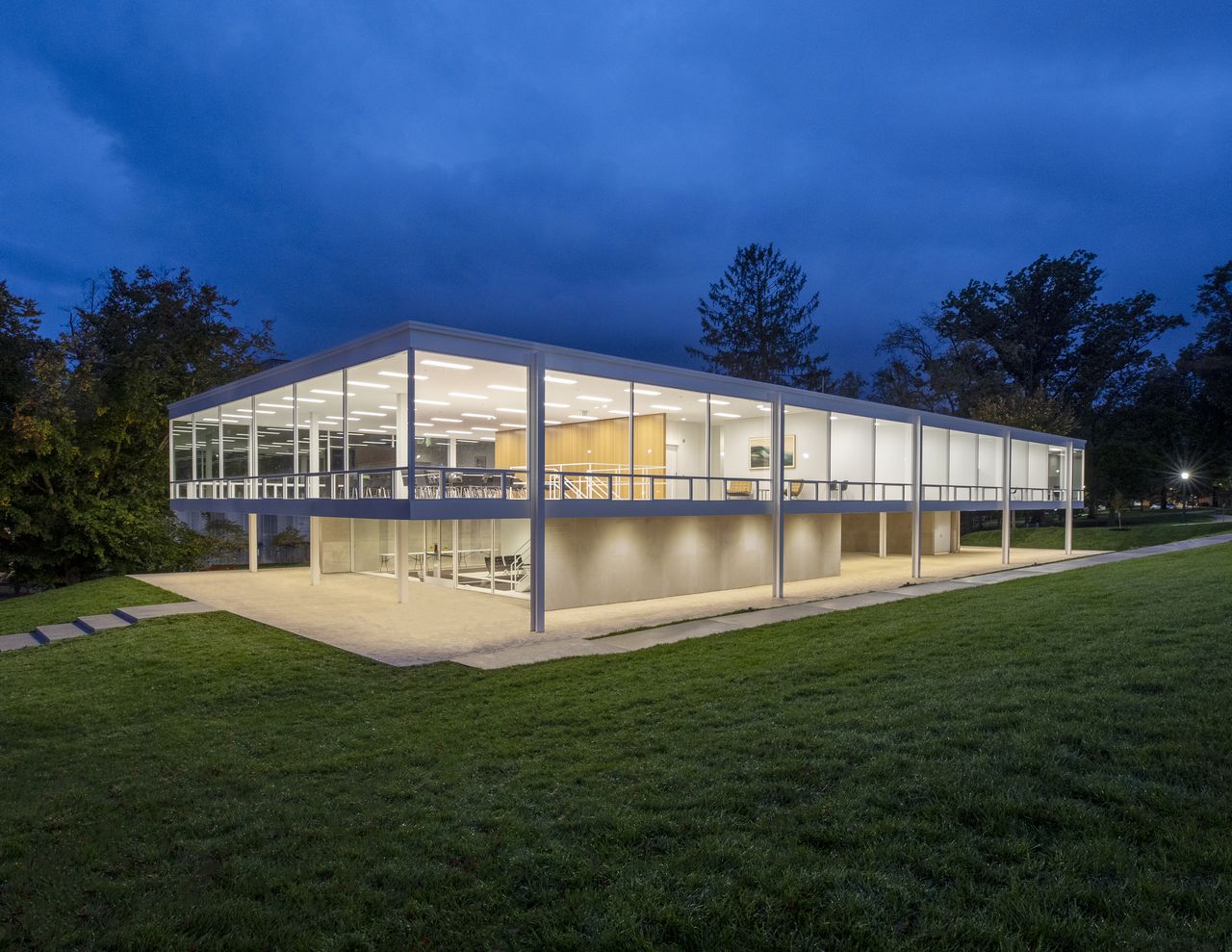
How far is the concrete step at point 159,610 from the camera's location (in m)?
13.9

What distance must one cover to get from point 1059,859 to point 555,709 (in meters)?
4.88

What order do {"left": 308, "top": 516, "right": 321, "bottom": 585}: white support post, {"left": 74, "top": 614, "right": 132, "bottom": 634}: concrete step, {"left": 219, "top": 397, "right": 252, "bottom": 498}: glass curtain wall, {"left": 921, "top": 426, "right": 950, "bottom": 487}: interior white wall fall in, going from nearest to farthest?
{"left": 74, "top": 614, "right": 132, "bottom": 634}: concrete step → {"left": 308, "top": 516, "right": 321, "bottom": 585}: white support post → {"left": 219, "top": 397, "right": 252, "bottom": 498}: glass curtain wall → {"left": 921, "top": 426, "right": 950, "bottom": 487}: interior white wall

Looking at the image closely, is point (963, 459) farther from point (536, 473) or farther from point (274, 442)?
point (274, 442)

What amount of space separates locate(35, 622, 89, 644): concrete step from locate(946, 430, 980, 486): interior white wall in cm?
2586

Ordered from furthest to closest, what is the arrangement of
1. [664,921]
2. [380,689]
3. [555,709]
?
[380,689], [555,709], [664,921]

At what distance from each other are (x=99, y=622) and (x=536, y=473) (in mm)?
8457

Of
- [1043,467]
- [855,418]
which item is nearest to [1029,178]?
[1043,467]

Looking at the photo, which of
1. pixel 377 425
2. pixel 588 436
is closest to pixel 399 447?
pixel 588 436

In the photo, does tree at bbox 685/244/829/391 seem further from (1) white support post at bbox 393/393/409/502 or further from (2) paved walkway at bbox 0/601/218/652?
(2) paved walkway at bbox 0/601/218/652

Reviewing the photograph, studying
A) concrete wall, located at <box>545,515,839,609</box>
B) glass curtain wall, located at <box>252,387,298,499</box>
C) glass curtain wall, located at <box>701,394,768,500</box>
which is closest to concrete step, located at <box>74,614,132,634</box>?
glass curtain wall, located at <box>252,387,298,499</box>

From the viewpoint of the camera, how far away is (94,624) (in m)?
13.3

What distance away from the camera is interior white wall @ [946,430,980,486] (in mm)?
27172

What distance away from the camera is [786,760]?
5.52 meters

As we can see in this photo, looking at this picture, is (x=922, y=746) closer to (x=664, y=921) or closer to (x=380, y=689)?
(x=664, y=921)
